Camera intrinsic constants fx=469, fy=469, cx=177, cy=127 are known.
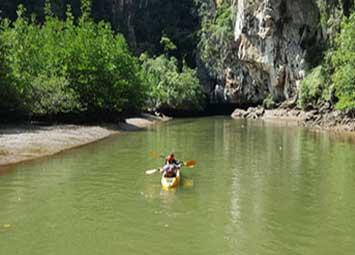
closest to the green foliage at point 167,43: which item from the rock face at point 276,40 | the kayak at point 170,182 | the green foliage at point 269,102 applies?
the rock face at point 276,40

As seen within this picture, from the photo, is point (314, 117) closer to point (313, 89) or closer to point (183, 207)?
point (313, 89)

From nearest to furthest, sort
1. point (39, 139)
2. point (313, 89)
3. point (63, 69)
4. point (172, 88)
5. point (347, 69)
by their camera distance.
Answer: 1. point (39, 139)
2. point (347, 69)
3. point (63, 69)
4. point (313, 89)
5. point (172, 88)

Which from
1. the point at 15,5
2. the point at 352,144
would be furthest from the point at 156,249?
the point at 15,5

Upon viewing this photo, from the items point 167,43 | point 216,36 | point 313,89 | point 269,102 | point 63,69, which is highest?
point 216,36

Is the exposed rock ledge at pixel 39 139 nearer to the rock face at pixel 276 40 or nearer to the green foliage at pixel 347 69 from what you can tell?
the green foliage at pixel 347 69

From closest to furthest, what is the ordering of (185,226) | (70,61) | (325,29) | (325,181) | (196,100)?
(185,226) < (325,181) < (70,61) < (325,29) < (196,100)

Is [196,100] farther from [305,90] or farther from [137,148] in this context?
[137,148]

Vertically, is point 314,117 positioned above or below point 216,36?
below

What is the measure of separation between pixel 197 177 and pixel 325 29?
4327 cm

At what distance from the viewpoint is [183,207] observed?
15141mm

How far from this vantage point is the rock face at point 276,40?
2453 inches

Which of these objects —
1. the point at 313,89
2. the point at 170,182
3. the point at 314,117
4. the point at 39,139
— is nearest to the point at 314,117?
the point at 314,117

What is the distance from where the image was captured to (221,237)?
12016 millimetres

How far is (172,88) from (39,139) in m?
50.0
